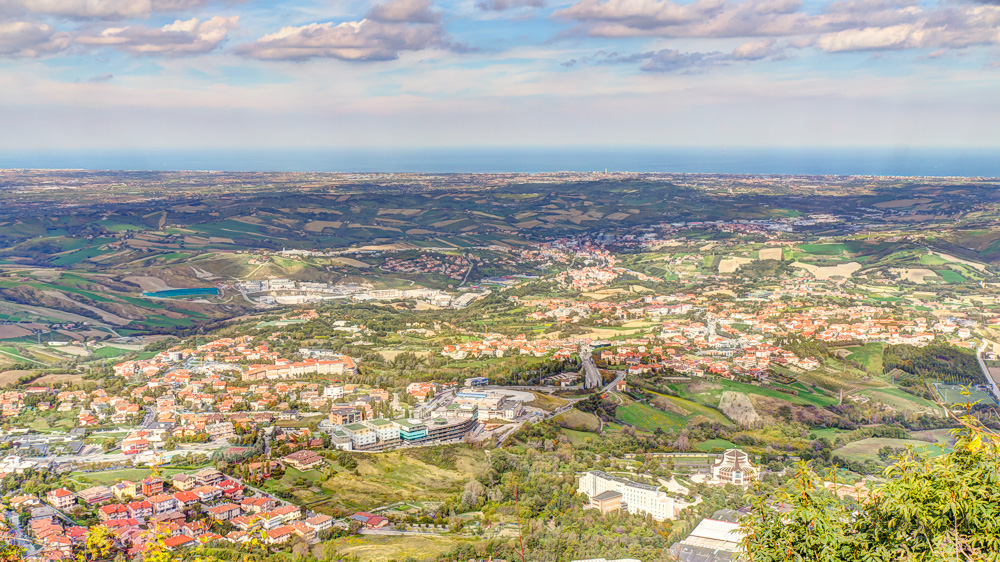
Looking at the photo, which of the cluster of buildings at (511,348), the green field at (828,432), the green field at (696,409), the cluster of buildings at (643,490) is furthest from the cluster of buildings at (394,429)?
the green field at (828,432)

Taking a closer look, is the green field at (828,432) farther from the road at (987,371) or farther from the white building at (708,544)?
the white building at (708,544)

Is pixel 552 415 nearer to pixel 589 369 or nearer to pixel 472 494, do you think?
pixel 589 369

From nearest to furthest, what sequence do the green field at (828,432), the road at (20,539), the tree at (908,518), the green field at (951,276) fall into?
the tree at (908,518) → the road at (20,539) → the green field at (828,432) → the green field at (951,276)

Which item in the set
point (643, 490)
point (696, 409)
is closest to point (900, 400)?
point (696, 409)

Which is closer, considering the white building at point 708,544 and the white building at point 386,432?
the white building at point 708,544

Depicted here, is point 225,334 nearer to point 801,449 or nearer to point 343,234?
point 801,449

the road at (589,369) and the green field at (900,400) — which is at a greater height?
the green field at (900,400)
